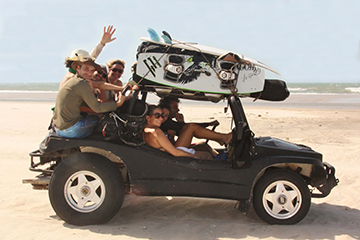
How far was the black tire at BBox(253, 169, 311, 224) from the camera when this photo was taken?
4539 mm

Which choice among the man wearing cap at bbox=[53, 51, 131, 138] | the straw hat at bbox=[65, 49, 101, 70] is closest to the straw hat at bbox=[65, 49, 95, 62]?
the straw hat at bbox=[65, 49, 101, 70]

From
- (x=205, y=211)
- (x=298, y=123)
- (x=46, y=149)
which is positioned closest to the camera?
(x=46, y=149)

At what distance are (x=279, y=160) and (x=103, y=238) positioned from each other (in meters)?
2.35

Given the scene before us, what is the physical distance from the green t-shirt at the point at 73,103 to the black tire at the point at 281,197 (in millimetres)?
2150

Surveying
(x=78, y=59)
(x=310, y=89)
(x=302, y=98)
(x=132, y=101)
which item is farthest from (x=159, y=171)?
(x=310, y=89)

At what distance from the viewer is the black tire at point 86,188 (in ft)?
14.3

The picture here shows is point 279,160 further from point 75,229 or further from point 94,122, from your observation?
point 75,229

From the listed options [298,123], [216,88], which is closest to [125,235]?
[216,88]

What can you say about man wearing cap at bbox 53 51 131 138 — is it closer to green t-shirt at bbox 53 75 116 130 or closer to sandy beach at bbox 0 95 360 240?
green t-shirt at bbox 53 75 116 130

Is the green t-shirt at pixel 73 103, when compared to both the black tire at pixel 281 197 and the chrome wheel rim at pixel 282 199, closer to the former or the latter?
the black tire at pixel 281 197

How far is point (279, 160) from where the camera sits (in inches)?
178

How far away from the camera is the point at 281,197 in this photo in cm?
457

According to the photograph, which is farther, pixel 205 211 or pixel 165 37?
pixel 205 211

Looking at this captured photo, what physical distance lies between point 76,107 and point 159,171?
129 centimetres
